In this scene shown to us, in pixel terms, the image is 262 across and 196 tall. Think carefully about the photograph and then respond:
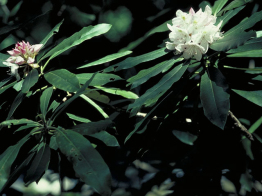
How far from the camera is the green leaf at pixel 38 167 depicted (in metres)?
1.02

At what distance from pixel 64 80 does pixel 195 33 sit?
0.55 metres

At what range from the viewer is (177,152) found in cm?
186

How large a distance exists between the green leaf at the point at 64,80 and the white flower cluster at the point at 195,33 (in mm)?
418

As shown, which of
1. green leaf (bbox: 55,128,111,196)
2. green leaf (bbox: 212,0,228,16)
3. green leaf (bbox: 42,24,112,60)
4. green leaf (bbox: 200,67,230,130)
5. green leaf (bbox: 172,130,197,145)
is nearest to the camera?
green leaf (bbox: 55,128,111,196)

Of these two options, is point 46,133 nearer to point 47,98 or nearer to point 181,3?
point 47,98

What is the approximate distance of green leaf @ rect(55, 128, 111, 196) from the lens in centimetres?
88

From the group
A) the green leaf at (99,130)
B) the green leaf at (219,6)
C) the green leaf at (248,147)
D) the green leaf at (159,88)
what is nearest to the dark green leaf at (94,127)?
the green leaf at (99,130)

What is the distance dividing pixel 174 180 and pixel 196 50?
89 cm

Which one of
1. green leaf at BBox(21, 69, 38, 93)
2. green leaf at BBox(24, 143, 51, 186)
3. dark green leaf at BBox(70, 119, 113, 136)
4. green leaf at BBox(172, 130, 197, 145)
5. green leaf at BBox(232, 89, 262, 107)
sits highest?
green leaf at BBox(21, 69, 38, 93)

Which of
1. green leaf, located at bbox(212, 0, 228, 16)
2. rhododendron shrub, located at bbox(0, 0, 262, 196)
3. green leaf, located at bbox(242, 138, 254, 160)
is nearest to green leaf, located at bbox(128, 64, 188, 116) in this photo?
rhododendron shrub, located at bbox(0, 0, 262, 196)

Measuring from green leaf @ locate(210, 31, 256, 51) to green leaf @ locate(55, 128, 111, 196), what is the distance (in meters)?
0.58

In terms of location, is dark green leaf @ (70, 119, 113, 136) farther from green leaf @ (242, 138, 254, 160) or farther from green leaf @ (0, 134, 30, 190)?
green leaf @ (242, 138, 254, 160)

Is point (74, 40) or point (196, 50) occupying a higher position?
point (74, 40)

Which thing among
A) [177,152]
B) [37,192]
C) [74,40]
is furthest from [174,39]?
[37,192]
